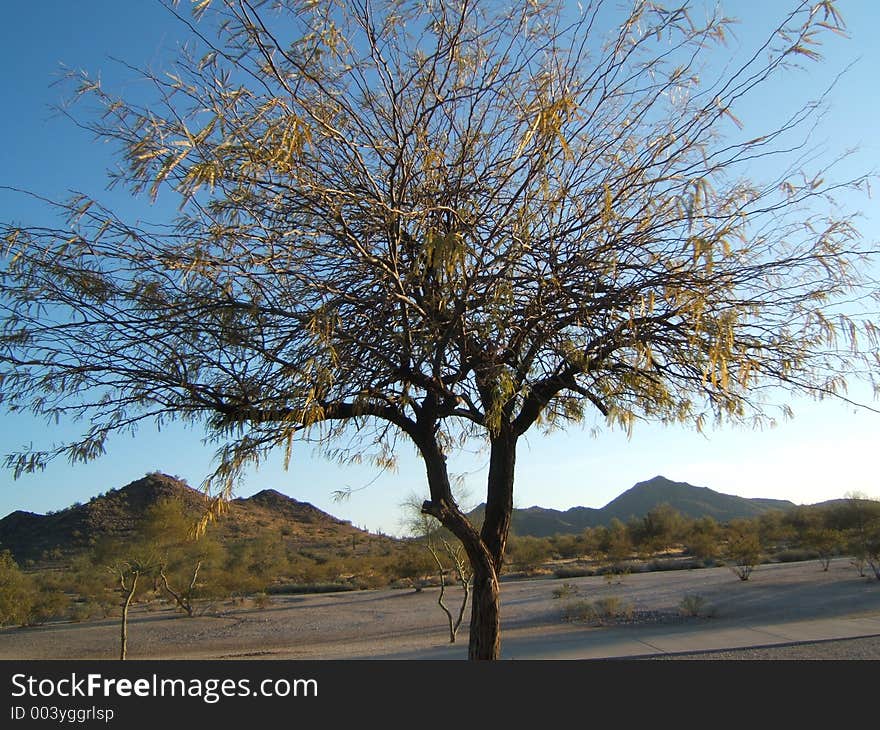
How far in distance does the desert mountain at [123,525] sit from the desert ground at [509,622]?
1890cm

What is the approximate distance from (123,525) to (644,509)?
7385 cm

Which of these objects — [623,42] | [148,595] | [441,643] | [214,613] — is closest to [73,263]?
[623,42]

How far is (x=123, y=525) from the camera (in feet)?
194

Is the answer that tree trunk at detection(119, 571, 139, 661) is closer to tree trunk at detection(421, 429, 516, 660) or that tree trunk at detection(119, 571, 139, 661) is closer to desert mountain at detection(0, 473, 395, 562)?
tree trunk at detection(421, 429, 516, 660)

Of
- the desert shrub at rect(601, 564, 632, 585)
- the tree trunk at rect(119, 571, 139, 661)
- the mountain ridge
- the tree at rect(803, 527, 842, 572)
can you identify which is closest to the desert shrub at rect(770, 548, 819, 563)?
the tree at rect(803, 527, 842, 572)

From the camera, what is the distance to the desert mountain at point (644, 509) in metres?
103

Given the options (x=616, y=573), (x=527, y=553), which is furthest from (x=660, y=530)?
(x=616, y=573)

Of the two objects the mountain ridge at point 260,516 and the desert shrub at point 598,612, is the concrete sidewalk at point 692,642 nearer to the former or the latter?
the desert shrub at point 598,612

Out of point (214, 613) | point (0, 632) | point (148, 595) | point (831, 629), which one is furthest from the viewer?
point (148, 595)

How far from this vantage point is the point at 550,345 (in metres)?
5.79

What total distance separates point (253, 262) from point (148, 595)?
49.5 m

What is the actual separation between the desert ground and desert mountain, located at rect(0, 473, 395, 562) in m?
18.9

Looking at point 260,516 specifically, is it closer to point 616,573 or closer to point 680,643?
point 616,573
